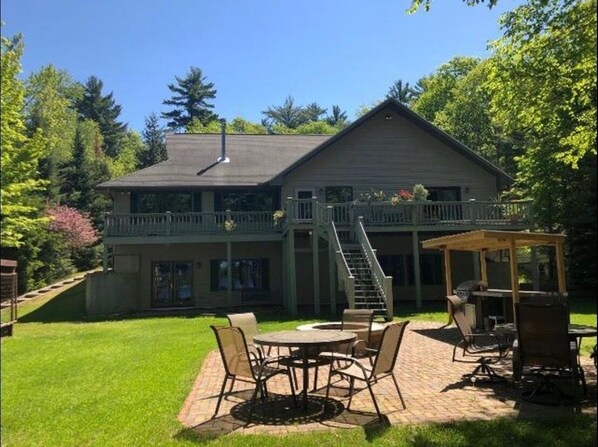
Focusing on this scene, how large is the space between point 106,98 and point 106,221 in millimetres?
52197

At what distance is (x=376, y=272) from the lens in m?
16.0

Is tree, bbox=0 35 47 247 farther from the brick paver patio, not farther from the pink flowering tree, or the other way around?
the pink flowering tree

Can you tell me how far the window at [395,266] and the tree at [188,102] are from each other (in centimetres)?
4586

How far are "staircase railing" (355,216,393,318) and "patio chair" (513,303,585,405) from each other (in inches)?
337

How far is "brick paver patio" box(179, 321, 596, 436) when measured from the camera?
551cm

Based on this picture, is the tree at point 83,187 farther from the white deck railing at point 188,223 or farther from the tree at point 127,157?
the white deck railing at point 188,223

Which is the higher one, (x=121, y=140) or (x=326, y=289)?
(x=121, y=140)

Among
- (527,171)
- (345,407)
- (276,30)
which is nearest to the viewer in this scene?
(345,407)

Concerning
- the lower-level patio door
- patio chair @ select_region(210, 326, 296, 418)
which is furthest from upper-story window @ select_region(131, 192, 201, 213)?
patio chair @ select_region(210, 326, 296, 418)

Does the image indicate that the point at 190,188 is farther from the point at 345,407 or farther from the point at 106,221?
the point at 345,407

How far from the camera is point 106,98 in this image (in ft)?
219

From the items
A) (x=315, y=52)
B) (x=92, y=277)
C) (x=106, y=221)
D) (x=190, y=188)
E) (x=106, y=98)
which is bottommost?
(x=92, y=277)

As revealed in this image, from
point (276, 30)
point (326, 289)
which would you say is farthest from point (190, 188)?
point (276, 30)

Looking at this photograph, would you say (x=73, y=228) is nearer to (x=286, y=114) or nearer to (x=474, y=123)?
(x=474, y=123)
